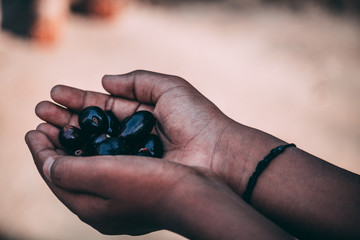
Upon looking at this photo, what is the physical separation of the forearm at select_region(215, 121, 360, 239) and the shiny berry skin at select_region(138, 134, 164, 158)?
410 mm

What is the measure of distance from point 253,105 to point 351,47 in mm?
2874

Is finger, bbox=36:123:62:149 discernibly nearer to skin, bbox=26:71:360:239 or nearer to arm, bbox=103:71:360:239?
skin, bbox=26:71:360:239

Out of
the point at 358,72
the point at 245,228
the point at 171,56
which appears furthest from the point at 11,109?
the point at 358,72

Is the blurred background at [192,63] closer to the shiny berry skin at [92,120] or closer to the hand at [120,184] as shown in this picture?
the shiny berry skin at [92,120]

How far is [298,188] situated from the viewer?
5.41ft

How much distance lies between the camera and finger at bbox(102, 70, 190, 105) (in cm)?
205

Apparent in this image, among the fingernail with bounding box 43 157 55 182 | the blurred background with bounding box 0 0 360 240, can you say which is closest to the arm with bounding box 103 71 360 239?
the fingernail with bounding box 43 157 55 182

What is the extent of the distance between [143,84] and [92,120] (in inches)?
16.5

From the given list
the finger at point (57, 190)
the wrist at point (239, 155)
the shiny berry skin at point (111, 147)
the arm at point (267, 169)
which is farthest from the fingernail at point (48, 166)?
the wrist at point (239, 155)

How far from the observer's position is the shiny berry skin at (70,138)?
6.15ft

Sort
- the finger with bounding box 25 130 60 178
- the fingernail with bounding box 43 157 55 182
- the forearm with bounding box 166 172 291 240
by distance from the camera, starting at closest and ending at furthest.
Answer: the forearm with bounding box 166 172 291 240 < the fingernail with bounding box 43 157 55 182 < the finger with bounding box 25 130 60 178

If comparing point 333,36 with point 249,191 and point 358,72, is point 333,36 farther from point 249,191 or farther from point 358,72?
point 249,191

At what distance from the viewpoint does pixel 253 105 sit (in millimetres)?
4586

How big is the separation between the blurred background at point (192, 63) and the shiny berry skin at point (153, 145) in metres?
1.35
